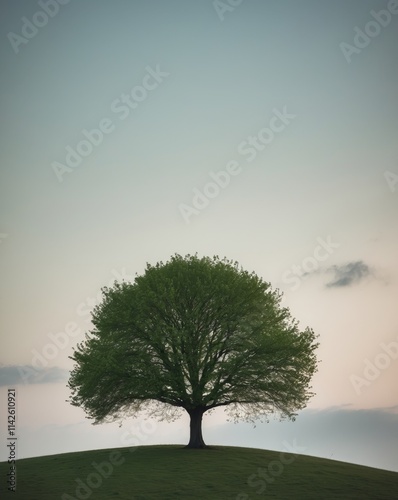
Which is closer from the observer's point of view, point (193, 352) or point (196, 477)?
point (196, 477)

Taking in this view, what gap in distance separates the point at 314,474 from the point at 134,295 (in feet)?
72.5

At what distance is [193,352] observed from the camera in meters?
52.6

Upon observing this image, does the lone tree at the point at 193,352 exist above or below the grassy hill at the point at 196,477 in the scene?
above

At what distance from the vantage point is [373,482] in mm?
44719

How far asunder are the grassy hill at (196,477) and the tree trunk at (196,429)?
133 centimetres

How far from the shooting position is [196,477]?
42.5 m

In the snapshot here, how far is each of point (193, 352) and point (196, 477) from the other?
1253cm

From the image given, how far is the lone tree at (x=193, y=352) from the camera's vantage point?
51969 mm

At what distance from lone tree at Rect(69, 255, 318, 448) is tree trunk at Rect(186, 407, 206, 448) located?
0.30 ft

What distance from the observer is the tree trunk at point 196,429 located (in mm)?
53156

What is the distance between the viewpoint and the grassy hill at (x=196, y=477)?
129 ft

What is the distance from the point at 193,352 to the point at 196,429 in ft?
24.3

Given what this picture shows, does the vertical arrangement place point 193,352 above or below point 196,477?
above

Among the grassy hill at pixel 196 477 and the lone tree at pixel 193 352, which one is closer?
the grassy hill at pixel 196 477
